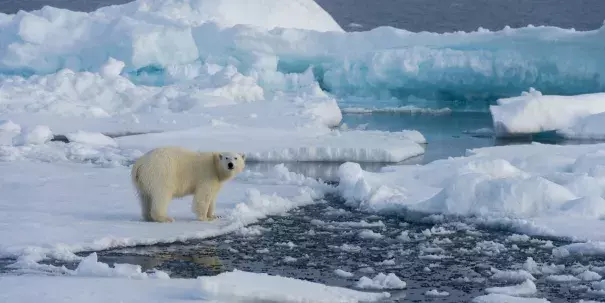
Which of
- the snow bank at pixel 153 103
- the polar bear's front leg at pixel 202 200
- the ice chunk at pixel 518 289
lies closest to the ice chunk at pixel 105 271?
the polar bear's front leg at pixel 202 200

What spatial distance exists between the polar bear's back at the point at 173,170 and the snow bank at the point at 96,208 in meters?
0.28

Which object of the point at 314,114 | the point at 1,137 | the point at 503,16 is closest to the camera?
the point at 1,137

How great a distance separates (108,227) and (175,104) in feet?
31.6

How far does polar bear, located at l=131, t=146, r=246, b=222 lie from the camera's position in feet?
20.5

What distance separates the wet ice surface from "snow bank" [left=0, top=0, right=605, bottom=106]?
11.6 metres

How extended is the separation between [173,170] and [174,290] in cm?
192

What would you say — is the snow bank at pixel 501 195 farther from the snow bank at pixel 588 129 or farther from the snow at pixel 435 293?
the snow bank at pixel 588 129

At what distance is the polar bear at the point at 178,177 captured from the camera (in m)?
6.24

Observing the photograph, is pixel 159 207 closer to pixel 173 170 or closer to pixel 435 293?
pixel 173 170

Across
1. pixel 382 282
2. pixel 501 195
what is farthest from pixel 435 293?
pixel 501 195

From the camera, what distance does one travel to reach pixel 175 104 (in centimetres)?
1561

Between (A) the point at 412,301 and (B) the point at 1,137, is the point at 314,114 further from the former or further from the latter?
(A) the point at 412,301

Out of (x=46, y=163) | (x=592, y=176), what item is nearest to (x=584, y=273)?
(x=592, y=176)

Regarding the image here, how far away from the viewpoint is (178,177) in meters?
6.37
